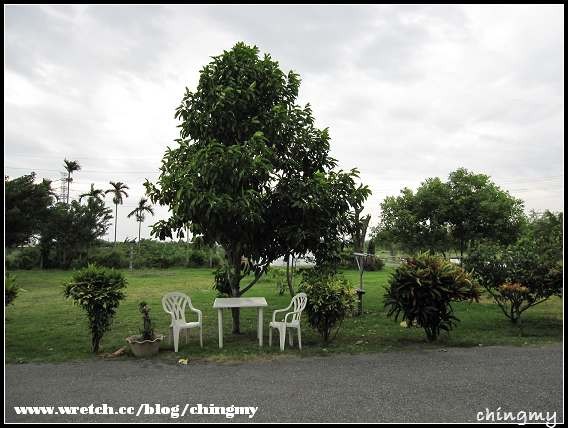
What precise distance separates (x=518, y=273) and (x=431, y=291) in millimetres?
2518

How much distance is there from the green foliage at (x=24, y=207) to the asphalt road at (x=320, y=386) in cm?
2210

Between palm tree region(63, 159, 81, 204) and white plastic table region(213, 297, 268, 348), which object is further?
palm tree region(63, 159, 81, 204)

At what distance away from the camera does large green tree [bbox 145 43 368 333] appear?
7195 mm

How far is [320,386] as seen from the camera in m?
5.08

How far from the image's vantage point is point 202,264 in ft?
108

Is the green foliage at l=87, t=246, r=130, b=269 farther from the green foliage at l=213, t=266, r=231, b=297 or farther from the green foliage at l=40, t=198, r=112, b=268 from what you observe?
the green foliage at l=213, t=266, r=231, b=297

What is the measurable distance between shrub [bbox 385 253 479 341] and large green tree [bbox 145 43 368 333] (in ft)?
4.95

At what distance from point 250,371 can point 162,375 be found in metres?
1.14

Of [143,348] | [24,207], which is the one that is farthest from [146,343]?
[24,207]

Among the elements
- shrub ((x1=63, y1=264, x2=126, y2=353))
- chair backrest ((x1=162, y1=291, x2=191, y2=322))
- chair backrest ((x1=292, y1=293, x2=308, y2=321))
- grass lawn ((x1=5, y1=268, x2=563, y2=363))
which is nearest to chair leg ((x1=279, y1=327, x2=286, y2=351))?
grass lawn ((x1=5, y1=268, x2=563, y2=363))

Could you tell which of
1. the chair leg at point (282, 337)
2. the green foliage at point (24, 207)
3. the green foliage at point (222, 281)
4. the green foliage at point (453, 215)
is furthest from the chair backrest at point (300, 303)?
the green foliage at point (24, 207)

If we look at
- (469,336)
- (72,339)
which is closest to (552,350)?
(469,336)

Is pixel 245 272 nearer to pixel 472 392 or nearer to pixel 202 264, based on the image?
pixel 472 392

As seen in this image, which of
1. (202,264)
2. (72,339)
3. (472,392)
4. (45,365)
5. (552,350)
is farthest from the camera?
(202,264)
